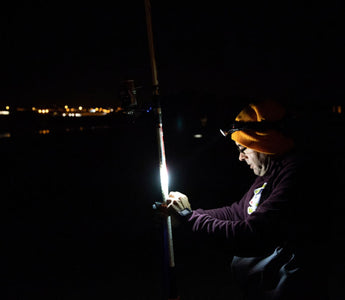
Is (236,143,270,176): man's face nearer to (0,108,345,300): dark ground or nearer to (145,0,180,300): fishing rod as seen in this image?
(0,108,345,300): dark ground

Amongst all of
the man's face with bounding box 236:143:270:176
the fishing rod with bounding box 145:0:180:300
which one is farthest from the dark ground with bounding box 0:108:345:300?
the man's face with bounding box 236:143:270:176

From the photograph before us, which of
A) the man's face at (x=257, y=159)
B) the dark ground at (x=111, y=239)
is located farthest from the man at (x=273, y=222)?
the dark ground at (x=111, y=239)

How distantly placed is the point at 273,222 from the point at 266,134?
569mm

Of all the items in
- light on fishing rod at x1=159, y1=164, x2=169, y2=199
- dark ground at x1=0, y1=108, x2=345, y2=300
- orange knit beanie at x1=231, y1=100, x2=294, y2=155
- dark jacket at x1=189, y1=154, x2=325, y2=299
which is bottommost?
dark ground at x1=0, y1=108, x2=345, y2=300

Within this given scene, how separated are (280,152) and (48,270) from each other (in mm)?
4343

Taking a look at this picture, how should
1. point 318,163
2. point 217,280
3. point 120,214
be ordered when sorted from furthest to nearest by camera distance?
point 120,214
point 217,280
point 318,163

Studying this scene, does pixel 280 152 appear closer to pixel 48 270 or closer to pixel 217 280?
pixel 217 280

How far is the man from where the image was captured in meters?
1.60

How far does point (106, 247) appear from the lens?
5.16 meters

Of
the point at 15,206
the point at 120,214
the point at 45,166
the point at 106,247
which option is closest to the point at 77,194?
the point at 15,206

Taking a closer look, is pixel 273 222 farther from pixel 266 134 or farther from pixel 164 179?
pixel 164 179

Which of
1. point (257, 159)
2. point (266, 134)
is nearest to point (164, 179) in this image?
point (257, 159)

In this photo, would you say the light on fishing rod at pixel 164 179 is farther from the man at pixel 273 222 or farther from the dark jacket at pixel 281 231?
the dark jacket at pixel 281 231

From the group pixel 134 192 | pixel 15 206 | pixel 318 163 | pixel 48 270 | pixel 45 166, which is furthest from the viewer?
pixel 45 166
